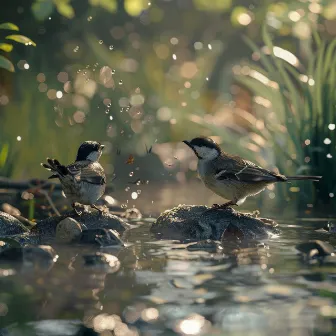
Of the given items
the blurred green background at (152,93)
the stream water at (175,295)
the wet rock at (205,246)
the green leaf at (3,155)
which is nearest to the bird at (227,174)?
the wet rock at (205,246)

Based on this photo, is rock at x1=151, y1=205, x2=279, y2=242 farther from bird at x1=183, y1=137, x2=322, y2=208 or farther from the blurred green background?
the blurred green background

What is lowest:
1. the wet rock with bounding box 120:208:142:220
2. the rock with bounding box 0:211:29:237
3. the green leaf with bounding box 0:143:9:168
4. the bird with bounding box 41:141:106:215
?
the rock with bounding box 0:211:29:237

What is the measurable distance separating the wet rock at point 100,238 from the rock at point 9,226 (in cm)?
80

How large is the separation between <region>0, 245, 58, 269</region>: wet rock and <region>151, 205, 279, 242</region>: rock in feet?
5.90

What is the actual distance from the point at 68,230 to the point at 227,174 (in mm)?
1746

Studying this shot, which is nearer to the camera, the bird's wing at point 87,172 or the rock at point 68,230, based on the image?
the rock at point 68,230

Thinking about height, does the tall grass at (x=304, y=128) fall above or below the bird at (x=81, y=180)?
above

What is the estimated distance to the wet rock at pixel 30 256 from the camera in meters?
6.95

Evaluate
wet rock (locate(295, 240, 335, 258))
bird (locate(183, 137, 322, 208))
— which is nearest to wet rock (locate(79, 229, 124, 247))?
bird (locate(183, 137, 322, 208))

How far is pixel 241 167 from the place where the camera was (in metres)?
8.77

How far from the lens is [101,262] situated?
6930mm

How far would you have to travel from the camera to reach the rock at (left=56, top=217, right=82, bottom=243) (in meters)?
8.25

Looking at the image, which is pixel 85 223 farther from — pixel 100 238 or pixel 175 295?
pixel 175 295

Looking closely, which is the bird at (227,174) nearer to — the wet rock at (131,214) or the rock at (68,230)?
the rock at (68,230)
